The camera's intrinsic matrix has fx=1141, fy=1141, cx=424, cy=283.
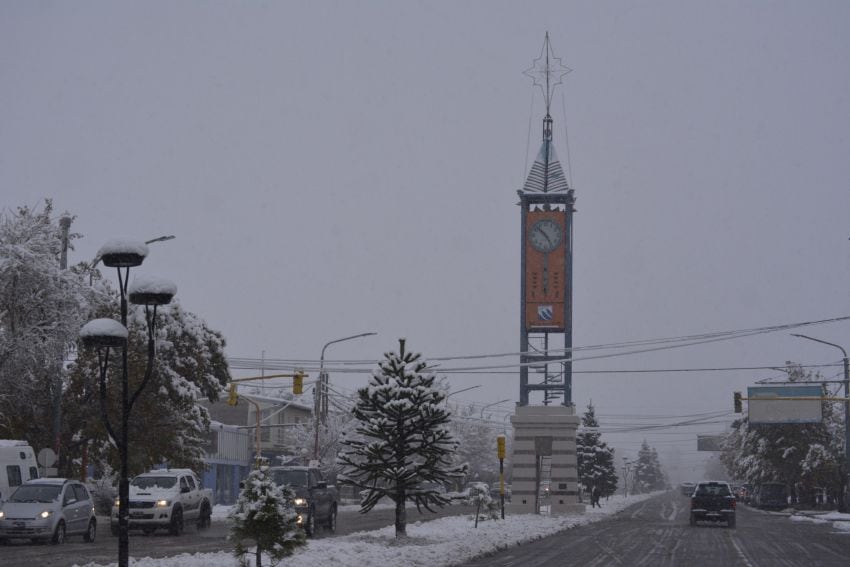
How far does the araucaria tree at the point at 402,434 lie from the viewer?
29914 mm

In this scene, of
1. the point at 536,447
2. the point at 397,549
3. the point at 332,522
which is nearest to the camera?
the point at 397,549

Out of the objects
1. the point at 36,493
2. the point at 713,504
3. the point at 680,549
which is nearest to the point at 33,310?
the point at 36,493

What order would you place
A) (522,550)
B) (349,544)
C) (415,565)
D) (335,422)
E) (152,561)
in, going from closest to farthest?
(152,561) < (415,565) < (349,544) < (522,550) < (335,422)

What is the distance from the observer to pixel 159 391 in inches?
1783

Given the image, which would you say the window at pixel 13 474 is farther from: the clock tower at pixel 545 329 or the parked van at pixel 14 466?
the clock tower at pixel 545 329

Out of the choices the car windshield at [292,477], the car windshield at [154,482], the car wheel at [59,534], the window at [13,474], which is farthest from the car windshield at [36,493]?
the car windshield at [292,477]

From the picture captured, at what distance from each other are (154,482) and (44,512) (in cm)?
490

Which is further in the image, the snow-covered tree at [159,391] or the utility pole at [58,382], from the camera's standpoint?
the snow-covered tree at [159,391]

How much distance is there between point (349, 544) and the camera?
2655 centimetres

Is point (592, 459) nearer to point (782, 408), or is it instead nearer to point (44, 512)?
point (782, 408)

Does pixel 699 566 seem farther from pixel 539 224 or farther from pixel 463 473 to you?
pixel 539 224

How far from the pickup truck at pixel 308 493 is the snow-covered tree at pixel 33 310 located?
31.4ft

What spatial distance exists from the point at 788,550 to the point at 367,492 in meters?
11.4

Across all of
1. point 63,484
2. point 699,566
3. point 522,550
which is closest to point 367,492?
point 522,550
